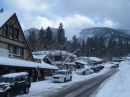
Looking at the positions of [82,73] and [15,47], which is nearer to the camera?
[15,47]

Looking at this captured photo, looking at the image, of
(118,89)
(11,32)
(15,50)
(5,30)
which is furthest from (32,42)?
(118,89)

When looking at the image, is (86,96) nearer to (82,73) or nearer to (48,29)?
(82,73)

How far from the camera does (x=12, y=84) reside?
17.1 meters

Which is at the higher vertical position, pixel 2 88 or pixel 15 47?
pixel 15 47

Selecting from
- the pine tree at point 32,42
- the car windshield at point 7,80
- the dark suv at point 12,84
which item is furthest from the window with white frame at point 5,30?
the pine tree at point 32,42

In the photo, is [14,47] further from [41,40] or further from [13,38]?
[41,40]

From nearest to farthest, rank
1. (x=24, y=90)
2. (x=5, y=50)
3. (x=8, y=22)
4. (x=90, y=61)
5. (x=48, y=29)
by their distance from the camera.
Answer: (x=24, y=90), (x=5, y=50), (x=8, y=22), (x=48, y=29), (x=90, y=61)

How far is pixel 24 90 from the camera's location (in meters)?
19.2

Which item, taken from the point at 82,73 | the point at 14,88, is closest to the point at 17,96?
the point at 14,88

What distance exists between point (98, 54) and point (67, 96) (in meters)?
124

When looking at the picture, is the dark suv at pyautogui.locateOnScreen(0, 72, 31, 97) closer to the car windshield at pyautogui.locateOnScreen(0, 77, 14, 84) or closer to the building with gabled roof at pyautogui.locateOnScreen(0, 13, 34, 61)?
the car windshield at pyautogui.locateOnScreen(0, 77, 14, 84)

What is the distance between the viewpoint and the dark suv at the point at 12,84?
1595 cm

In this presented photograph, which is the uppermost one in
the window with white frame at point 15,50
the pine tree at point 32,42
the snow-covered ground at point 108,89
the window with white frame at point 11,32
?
the pine tree at point 32,42

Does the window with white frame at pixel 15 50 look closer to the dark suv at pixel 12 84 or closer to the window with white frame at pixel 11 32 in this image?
the window with white frame at pixel 11 32
